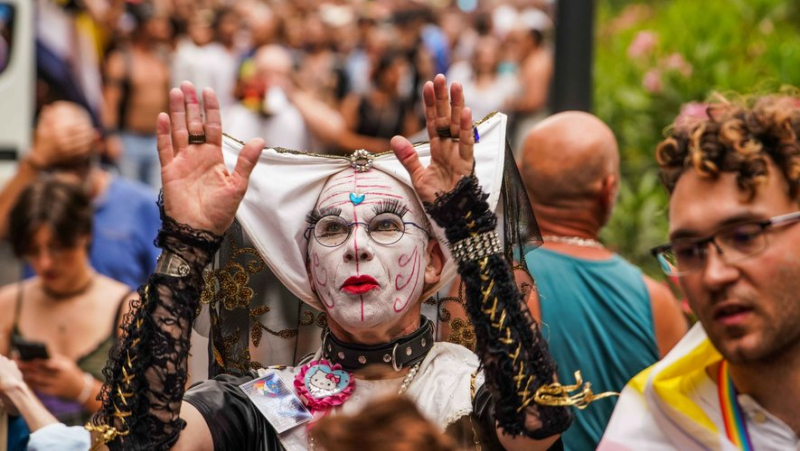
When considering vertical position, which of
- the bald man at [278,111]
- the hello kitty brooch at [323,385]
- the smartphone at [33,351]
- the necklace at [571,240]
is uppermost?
the bald man at [278,111]

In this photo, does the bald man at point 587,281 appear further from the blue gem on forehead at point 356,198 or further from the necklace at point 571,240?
the blue gem on forehead at point 356,198

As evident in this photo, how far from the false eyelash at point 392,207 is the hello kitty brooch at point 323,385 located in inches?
16.3

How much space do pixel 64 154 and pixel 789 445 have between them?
4275 mm

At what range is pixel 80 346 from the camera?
16.0 ft

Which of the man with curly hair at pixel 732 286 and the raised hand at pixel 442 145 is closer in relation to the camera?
the man with curly hair at pixel 732 286

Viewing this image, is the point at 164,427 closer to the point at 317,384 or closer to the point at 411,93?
the point at 317,384

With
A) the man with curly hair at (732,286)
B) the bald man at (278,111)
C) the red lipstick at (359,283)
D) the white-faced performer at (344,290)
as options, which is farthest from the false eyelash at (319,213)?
the bald man at (278,111)

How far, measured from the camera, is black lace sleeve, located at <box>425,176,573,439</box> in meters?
2.91

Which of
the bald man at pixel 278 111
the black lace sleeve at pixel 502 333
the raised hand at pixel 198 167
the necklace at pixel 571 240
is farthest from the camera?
the bald man at pixel 278 111

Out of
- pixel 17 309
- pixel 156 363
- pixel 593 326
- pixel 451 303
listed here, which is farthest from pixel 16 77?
pixel 156 363

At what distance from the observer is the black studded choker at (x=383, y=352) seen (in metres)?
3.22

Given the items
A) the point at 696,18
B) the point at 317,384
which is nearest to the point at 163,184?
the point at 317,384

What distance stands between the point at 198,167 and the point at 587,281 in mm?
1783

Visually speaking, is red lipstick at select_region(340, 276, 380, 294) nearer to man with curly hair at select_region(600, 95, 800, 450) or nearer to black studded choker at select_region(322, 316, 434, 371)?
black studded choker at select_region(322, 316, 434, 371)
